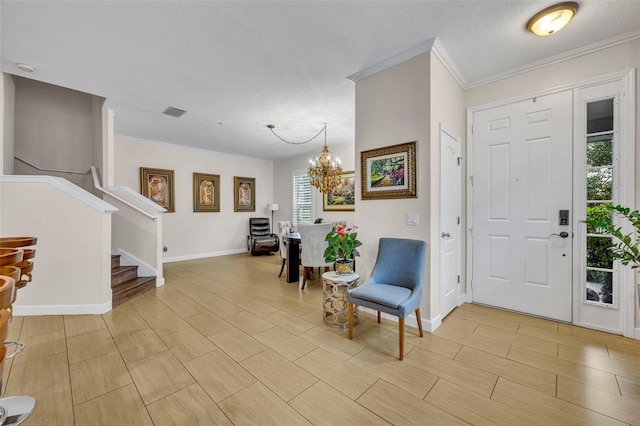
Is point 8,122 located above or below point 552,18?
below

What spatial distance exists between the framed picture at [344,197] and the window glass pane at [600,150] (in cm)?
396

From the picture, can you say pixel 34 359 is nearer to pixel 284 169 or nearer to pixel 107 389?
pixel 107 389

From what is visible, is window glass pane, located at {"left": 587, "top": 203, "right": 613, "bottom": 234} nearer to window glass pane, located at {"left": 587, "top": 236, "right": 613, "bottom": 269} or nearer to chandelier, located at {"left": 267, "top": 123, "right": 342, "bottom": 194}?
window glass pane, located at {"left": 587, "top": 236, "right": 613, "bottom": 269}

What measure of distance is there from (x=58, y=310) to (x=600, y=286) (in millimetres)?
5797

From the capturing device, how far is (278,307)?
10.5 feet

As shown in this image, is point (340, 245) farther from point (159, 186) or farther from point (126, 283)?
point (159, 186)

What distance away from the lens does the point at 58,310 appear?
297 cm

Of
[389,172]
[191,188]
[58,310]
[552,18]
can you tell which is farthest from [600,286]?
[191,188]

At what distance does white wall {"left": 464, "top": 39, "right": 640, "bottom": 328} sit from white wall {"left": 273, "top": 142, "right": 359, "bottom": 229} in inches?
125

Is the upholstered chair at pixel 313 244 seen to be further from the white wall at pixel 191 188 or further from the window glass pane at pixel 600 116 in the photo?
the white wall at pixel 191 188

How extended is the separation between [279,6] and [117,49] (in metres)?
1.78

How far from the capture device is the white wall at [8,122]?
10.8 feet

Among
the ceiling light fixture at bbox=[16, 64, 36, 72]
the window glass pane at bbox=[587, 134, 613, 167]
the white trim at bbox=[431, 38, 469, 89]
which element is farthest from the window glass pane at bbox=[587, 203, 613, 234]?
the ceiling light fixture at bbox=[16, 64, 36, 72]

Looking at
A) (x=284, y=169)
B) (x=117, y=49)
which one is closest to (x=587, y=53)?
(x=117, y=49)
